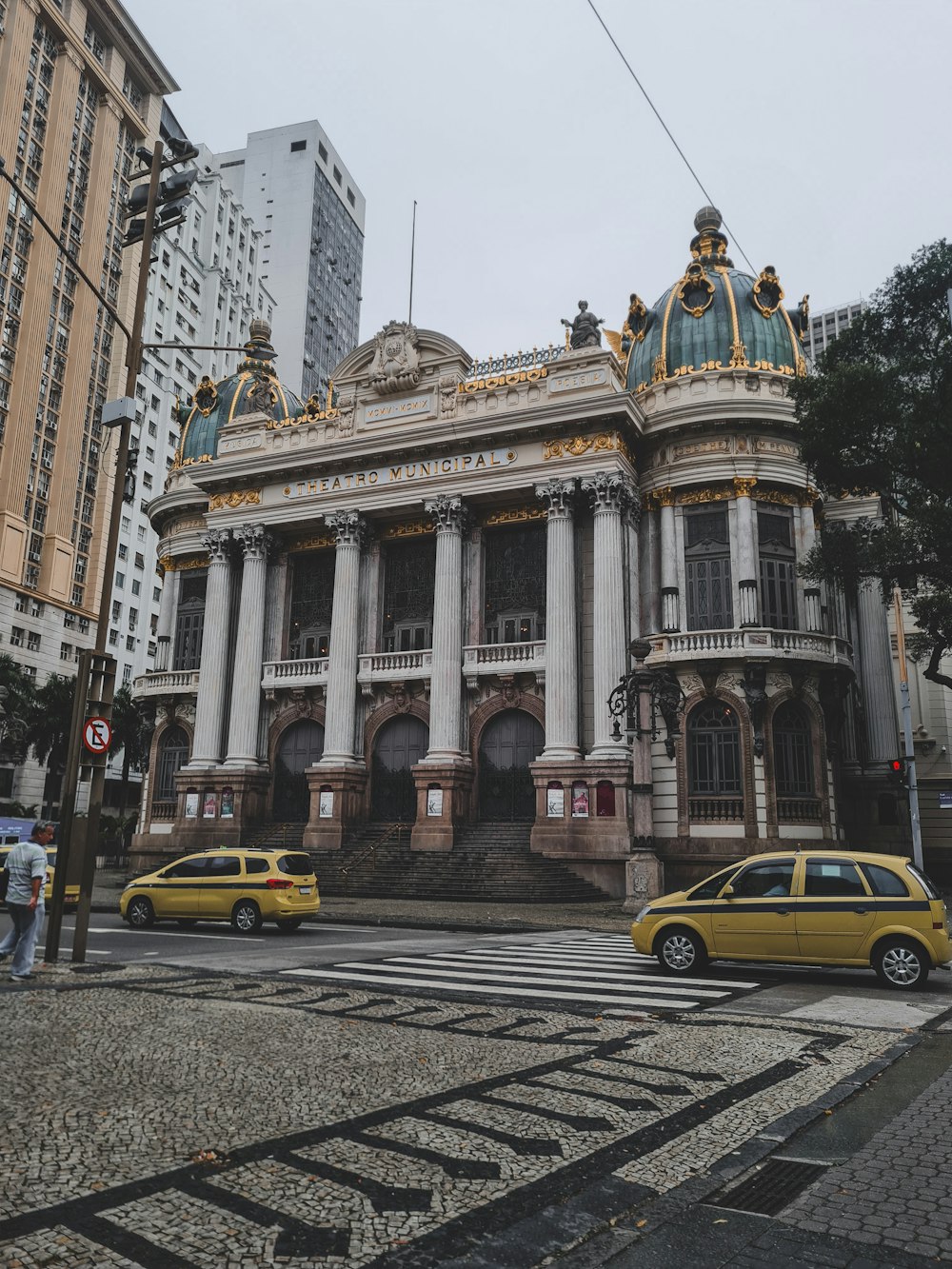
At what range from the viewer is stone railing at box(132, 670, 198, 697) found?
41781mm

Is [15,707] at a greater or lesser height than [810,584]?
lesser

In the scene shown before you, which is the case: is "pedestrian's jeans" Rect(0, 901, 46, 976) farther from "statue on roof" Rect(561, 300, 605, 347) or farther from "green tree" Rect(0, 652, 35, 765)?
"green tree" Rect(0, 652, 35, 765)

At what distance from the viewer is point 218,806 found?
125 feet

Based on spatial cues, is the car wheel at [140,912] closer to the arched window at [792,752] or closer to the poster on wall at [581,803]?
the poster on wall at [581,803]

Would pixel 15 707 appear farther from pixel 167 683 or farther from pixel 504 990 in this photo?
pixel 504 990

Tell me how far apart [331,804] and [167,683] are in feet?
37.8

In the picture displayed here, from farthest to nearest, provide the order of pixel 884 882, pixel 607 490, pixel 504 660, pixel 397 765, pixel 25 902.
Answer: pixel 397 765 → pixel 504 660 → pixel 607 490 → pixel 884 882 → pixel 25 902

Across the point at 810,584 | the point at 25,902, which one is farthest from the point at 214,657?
the point at 25,902

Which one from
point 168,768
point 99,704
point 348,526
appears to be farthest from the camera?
point 168,768

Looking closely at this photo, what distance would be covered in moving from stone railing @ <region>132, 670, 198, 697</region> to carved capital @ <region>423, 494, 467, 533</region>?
526 inches

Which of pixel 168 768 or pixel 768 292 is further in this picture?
pixel 168 768

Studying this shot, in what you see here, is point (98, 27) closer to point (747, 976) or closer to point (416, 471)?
point (416, 471)

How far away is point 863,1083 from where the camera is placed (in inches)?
280

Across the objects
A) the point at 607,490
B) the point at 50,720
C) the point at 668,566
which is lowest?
the point at 50,720
